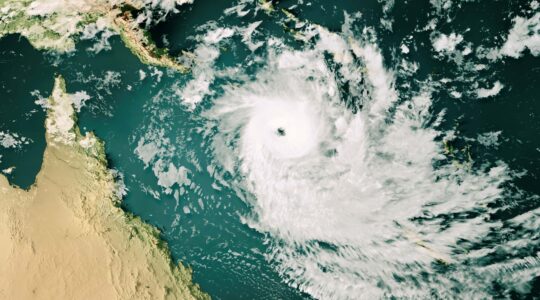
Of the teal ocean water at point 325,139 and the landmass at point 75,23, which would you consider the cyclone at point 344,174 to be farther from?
the landmass at point 75,23

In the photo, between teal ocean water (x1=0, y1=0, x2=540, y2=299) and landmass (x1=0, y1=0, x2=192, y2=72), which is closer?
teal ocean water (x1=0, y1=0, x2=540, y2=299)

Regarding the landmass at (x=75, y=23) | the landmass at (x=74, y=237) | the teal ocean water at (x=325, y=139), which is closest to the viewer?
the teal ocean water at (x=325, y=139)

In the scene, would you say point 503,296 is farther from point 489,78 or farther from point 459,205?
point 489,78

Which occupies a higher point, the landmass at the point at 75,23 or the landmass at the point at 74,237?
the landmass at the point at 75,23

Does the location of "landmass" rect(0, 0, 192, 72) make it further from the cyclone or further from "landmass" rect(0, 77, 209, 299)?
the cyclone

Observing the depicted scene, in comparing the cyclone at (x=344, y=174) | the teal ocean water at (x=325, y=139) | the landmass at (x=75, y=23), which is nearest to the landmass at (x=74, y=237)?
the teal ocean water at (x=325, y=139)

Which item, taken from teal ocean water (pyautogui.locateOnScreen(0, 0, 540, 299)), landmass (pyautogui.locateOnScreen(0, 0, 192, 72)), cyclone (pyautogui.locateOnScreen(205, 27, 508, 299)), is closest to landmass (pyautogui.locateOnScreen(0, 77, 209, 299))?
teal ocean water (pyautogui.locateOnScreen(0, 0, 540, 299))

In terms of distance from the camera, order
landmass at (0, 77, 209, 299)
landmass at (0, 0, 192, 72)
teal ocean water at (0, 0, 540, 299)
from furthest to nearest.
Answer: landmass at (0, 0, 192, 72) < landmass at (0, 77, 209, 299) < teal ocean water at (0, 0, 540, 299)

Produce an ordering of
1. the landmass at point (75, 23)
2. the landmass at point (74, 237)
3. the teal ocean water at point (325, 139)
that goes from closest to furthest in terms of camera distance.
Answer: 1. the teal ocean water at point (325, 139)
2. the landmass at point (74, 237)
3. the landmass at point (75, 23)
